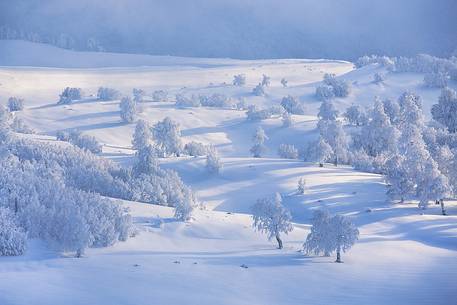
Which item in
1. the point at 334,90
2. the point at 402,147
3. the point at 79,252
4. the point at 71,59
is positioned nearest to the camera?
the point at 79,252

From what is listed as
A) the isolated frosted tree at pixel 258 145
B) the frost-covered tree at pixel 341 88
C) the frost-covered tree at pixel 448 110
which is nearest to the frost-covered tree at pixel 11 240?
the isolated frosted tree at pixel 258 145

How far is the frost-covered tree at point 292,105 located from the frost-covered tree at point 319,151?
2285 centimetres

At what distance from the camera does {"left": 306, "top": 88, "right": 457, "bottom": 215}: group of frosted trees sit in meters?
27.8

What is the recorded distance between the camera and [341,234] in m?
18.0

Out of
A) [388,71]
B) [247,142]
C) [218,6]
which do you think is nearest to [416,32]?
[218,6]

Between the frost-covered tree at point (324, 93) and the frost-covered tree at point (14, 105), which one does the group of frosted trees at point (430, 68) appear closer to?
the frost-covered tree at point (324, 93)

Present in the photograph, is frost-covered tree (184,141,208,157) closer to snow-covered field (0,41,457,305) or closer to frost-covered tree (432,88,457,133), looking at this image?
snow-covered field (0,41,457,305)

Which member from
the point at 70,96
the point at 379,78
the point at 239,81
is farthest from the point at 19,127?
the point at 379,78

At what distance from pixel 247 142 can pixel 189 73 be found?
1412 inches

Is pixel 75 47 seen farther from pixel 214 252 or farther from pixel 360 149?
pixel 214 252

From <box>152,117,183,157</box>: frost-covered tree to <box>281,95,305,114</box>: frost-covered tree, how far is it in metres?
21.3

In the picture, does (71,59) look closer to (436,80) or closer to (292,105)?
(292,105)

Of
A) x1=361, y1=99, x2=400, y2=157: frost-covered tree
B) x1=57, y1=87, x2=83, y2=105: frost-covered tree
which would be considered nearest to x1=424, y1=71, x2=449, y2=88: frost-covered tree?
x1=361, y1=99, x2=400, y2=157: frost-covered tree

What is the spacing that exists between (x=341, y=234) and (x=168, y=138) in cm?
2351
